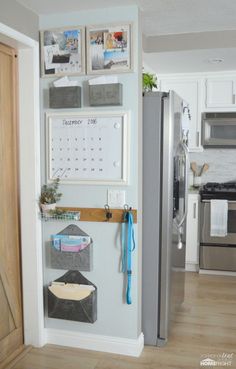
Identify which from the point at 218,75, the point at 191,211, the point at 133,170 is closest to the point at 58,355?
the point at 133,170

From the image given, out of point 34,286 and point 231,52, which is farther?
point 231,52

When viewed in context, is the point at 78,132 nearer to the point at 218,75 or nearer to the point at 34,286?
the point at 34,286

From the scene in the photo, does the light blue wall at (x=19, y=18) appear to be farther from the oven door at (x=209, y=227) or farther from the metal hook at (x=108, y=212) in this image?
the oven door at (x=209, y=227)

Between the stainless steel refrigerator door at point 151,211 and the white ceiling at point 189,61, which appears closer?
the stainless steel refrigerator door at point 151,211

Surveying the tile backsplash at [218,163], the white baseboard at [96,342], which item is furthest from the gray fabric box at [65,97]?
the tile backsplash at [218,163]

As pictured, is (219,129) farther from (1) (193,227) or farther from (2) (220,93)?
(1) (193,227)

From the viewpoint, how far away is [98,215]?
2.87 m

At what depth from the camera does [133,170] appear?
2.78m

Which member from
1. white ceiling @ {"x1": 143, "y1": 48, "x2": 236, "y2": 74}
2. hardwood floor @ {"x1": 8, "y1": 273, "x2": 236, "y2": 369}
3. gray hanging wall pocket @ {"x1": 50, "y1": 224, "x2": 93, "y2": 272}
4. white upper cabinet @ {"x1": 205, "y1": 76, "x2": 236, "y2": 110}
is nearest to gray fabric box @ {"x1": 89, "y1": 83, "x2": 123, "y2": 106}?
gray hanging wall pocket @ {"x1": 50, "y1": 224, "x2": 93, "y2": 272}

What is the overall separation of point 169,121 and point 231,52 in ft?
4.70

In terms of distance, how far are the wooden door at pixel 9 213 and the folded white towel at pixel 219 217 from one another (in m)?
2.44

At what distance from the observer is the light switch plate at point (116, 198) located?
2807 millimetres

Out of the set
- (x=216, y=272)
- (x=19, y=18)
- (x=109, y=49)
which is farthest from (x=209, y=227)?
(x=19, y=18)

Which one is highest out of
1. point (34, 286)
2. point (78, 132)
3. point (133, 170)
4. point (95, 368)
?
point (78, 132)
